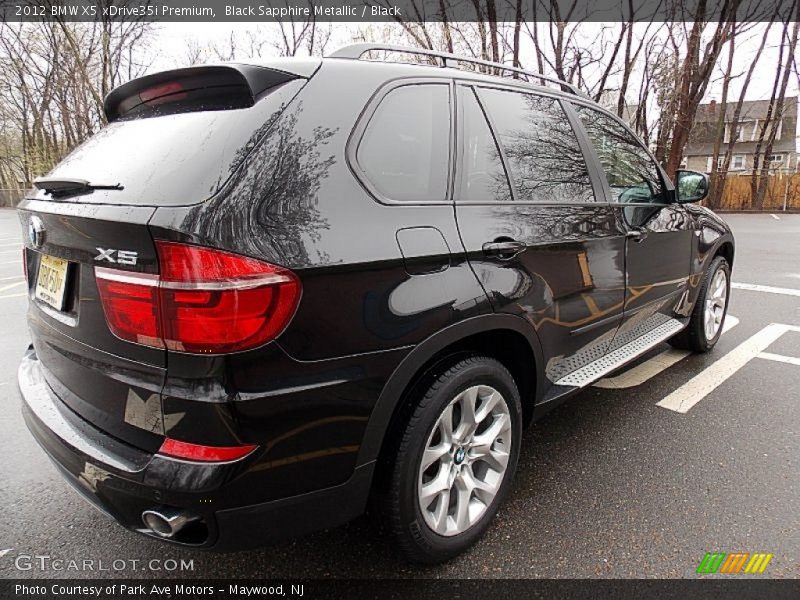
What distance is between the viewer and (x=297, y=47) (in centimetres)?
2406

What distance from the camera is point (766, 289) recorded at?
253 inches

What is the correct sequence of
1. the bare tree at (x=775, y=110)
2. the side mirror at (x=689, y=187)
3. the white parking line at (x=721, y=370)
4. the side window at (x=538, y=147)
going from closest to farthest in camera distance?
1. the side window at (x=538, y=147)
2. the white parking line at (x=721, y=370)
3. the side mirror at (x=689, y=187)
4. the bare tree at (x=775, y=110)

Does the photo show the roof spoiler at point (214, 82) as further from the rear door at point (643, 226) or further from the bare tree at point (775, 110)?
the bare tree at point (775, 110)

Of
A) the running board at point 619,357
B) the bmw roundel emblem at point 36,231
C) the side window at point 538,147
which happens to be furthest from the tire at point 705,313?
the bmw roundel emblem at point 36,231

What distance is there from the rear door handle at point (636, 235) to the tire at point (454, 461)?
4.22ft

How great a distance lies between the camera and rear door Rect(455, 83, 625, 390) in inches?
78.0

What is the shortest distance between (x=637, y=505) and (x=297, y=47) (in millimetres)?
26010

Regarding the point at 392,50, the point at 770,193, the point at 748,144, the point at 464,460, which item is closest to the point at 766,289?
the point at 464,460

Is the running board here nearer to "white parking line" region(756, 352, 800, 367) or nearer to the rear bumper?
"white parking line" region(756, 352, 800, 367)

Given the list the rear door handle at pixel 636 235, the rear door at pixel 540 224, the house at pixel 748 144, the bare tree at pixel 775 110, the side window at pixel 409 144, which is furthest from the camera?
the house at pixel 748 144

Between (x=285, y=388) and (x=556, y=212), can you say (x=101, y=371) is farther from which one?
(x=556, y=212)

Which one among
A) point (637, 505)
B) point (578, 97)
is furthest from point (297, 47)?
point (637, 505)

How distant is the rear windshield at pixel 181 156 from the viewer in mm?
1432

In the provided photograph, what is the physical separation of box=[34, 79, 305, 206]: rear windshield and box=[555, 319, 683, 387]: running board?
1747mm
